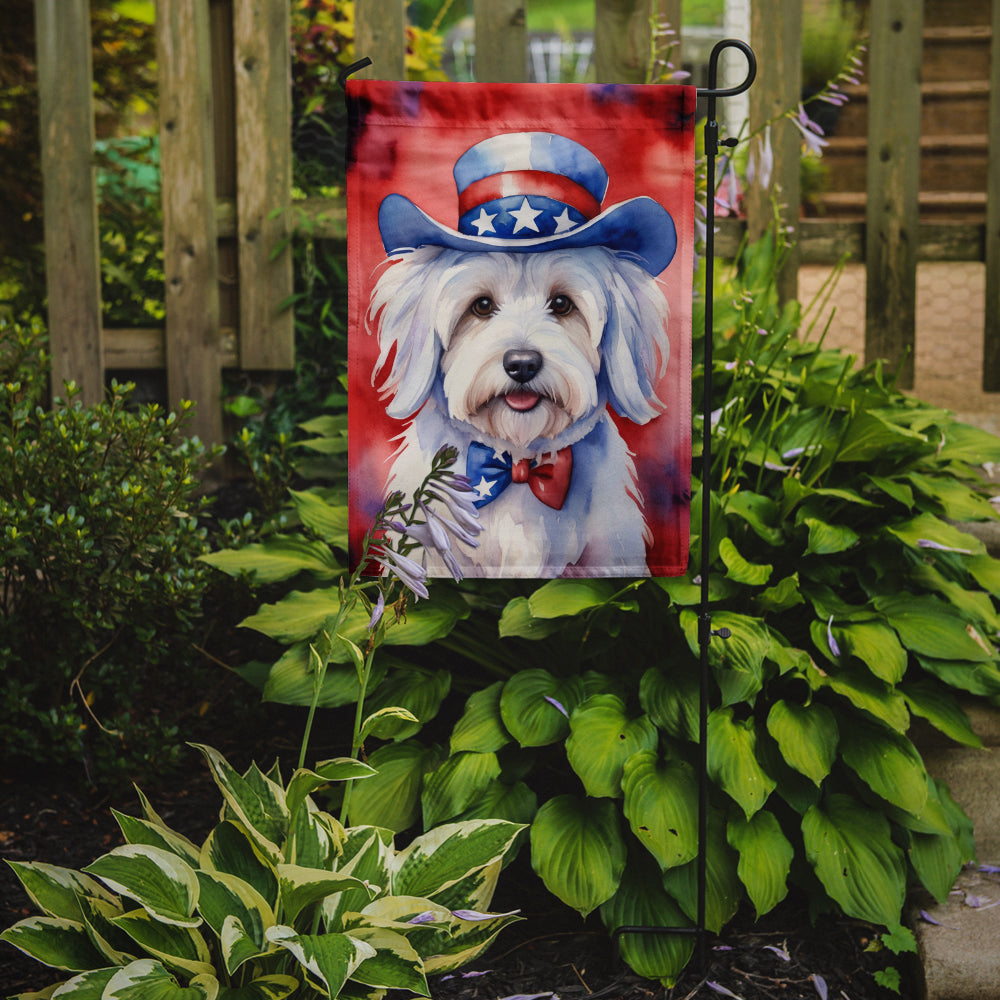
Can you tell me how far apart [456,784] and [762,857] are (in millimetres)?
572

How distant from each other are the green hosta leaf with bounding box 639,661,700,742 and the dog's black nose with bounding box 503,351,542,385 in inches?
25.4

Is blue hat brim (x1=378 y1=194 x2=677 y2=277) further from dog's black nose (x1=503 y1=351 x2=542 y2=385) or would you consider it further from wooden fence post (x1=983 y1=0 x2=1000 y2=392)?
wooden fence post (x1=983 y1=0 x2=1000 y2=392)

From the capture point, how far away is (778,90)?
10.4ft

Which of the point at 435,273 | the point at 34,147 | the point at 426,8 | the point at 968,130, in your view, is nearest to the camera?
the point at 435,273

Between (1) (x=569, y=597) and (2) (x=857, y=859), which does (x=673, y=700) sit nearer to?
(1) (x=569, y=597)

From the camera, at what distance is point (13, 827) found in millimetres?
2127

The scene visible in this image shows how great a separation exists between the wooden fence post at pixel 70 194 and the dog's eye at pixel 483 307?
192 centimetres

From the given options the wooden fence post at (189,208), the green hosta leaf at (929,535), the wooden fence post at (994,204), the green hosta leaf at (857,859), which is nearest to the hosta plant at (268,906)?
the green hosta leaf at (857,859)

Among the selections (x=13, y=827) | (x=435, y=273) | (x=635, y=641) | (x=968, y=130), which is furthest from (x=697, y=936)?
(x=968, y=130)

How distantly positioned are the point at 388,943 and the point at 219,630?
1.21 meters

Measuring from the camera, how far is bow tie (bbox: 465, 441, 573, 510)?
71.6 inches

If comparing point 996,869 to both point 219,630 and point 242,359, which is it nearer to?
point 219,630

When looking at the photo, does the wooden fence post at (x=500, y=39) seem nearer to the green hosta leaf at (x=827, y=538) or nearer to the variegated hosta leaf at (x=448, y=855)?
the green hosta leaf at (x=827, y=538)

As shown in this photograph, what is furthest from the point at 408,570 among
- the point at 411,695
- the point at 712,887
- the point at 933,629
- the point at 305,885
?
the point at 933,629
